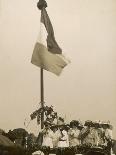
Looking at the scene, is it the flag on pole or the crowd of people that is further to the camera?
the flag on pole

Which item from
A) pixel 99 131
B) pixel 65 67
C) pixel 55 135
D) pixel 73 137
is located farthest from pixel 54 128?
pixel 65 67

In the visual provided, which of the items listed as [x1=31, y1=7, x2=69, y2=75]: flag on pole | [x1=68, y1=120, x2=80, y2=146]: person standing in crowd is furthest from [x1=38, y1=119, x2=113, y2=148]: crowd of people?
[x1=31, y1=7, x2=69, y2=75]: flag on pole

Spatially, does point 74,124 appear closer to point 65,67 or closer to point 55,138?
point 55,138

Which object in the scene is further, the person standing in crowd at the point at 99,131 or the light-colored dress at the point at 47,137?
the person standing in crowd at the point at 99,131

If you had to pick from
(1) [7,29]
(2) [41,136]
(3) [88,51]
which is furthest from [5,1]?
(2) [41,136]

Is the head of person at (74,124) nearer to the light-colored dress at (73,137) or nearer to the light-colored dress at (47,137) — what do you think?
the light-colored dress at (73,137)

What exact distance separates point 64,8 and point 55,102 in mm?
1507

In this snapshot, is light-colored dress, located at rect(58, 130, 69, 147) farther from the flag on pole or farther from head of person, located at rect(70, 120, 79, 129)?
the flag on pole

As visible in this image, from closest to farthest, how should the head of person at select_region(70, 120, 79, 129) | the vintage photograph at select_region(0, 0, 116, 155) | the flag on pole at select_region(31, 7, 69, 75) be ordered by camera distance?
the head of person at select_region(70, 120, 79, 129)
the flag on pole at select_region(31, 7, 69, 75)
the vintage photograph at select_region(0, 0, 116, 155)

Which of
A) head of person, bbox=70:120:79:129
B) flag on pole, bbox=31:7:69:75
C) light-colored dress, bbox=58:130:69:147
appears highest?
flag on pole, bbox=31:7:69:75

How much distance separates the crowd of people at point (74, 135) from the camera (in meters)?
3.31

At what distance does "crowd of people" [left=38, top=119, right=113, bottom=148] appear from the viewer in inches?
130

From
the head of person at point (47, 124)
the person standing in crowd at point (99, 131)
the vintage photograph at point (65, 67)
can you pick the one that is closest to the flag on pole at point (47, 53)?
the vintage photograph at point (65, 67)

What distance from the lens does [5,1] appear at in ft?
19.2
